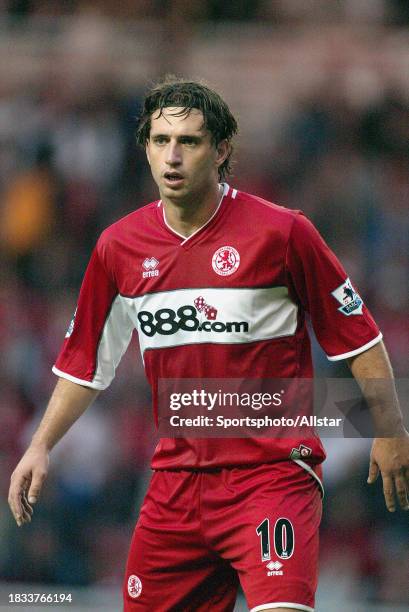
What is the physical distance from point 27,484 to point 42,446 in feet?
0.53

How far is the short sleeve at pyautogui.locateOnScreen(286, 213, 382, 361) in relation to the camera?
4.52m

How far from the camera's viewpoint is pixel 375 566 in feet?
26.8

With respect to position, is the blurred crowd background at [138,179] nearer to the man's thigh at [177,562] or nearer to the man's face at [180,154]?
the man's thigh at [177,562]

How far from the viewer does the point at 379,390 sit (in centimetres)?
445

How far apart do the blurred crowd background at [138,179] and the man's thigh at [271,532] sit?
3717 millimetres

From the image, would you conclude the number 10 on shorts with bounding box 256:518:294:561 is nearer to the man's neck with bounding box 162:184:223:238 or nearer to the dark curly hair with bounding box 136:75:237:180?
the man's neck with bounding box 162:184:223:238

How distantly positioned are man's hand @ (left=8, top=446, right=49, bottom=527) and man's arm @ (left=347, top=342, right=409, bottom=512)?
50.2 inches

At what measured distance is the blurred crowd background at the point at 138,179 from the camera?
8258 millimetres

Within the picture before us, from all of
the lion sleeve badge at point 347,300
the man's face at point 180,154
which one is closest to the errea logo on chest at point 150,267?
the man's face at point 180,154

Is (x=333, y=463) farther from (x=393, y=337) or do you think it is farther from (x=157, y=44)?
(x=157, y=44)

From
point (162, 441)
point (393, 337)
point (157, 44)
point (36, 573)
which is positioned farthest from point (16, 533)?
point (157, 44)

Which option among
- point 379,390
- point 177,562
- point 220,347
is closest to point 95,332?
point 220,347

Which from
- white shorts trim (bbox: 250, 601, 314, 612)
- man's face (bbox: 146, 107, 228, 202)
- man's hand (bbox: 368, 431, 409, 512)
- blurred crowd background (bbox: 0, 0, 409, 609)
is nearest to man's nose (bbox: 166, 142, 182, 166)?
man's face (bbox: 146, 107, 228, 202)

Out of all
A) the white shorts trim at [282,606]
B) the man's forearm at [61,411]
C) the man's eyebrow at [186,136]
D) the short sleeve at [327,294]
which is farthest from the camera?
the man's forearm at [61,411]
